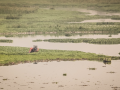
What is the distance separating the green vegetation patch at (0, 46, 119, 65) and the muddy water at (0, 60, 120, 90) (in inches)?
6.8

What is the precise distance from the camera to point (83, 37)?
677cm

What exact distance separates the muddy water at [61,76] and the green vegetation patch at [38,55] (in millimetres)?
172

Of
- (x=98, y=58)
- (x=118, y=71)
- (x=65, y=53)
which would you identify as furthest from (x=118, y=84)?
(x=65, y=53)

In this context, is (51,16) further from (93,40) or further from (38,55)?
(38,55)

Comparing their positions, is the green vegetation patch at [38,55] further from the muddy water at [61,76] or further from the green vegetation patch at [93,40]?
the green vegetation patch at [93,40]

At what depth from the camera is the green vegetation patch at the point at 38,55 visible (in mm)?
5414

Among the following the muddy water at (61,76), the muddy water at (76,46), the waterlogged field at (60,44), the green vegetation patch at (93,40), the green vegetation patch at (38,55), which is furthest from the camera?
the green vegetation patch at (93,40)

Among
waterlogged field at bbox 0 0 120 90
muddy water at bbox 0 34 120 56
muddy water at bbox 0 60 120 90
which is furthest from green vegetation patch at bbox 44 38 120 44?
muddy water at bbox 0 60 120 90

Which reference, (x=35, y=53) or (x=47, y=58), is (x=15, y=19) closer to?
(x=35, y=53)

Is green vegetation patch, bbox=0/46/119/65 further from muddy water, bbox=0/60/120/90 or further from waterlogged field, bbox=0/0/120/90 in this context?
muddy water, bbox=0/60/120/90

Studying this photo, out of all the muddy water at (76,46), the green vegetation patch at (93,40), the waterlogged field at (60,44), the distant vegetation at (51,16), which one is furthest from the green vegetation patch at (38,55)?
the distant vegetation at (51,16)

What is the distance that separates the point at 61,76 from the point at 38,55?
3.95ft

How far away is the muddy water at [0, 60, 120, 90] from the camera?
4.54 m

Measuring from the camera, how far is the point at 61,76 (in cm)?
486
